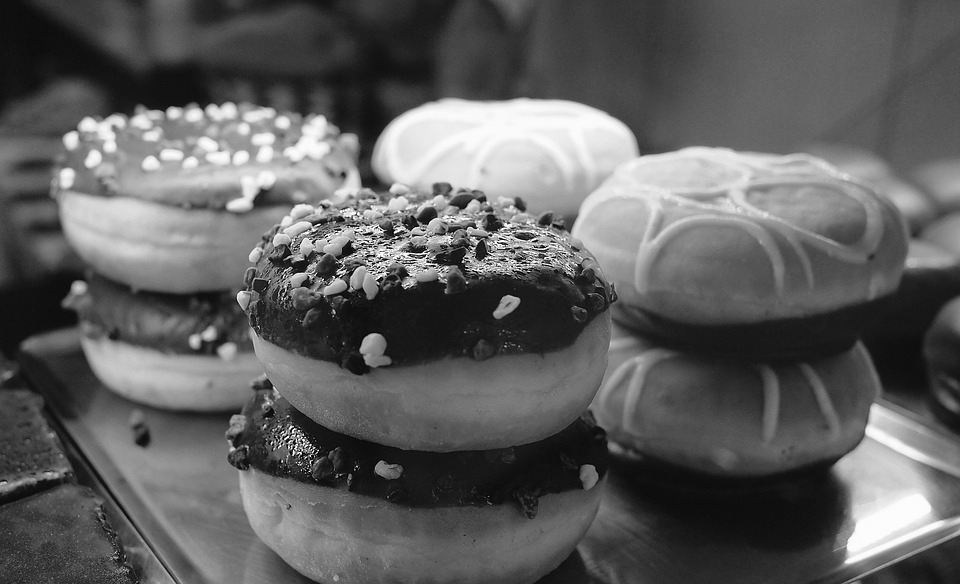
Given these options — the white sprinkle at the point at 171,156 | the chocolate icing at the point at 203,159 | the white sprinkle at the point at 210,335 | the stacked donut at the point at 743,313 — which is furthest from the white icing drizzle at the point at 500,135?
the white sprinkle at the point at 210,335

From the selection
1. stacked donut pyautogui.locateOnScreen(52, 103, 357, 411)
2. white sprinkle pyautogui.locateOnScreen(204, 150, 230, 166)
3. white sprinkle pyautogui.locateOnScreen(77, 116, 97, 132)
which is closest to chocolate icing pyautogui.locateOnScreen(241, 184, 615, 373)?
stacked donut pyautogui.locateOnScreen(52, 103, 357, 411)

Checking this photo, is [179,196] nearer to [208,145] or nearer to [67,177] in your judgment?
[208,145]

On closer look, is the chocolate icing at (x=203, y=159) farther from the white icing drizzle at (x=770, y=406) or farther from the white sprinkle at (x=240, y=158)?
the white icing drizzle at (x=770, y=406)

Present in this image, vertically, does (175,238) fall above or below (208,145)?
below

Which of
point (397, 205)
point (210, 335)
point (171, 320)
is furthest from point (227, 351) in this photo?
point (397, 205)

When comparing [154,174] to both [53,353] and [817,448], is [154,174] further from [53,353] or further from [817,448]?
[817,448]
